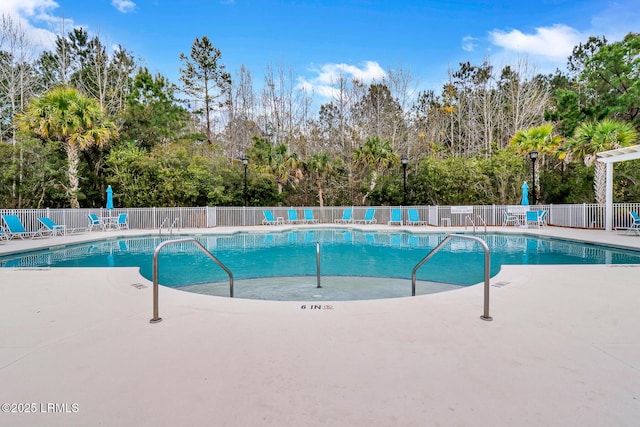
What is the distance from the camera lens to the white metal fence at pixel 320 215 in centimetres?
1368

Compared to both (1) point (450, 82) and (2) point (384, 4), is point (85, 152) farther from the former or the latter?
(1) point (450, 82)

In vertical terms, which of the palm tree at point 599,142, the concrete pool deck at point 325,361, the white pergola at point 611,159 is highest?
the palm tree at point 599,142

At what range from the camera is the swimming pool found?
239 inches

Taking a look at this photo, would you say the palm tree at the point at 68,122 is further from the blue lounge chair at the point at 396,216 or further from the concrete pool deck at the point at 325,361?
the blue lounge chair at the point at 396,216

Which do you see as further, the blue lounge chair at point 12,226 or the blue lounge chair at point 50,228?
the blue lounge chair at point 50,228

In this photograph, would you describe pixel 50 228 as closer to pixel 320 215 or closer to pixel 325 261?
pixel 325 261

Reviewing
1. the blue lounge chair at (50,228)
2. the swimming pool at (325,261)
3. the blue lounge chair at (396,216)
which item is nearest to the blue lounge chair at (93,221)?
the blue lounge chair at (50,228)

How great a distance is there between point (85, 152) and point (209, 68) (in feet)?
39.1

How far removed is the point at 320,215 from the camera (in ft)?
65.6

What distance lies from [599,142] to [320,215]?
1359 centimetres

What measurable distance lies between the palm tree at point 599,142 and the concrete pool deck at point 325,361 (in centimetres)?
1346

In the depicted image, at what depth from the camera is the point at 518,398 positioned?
1844mm

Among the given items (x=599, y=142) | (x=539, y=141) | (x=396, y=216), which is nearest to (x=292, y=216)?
(x=396, y=216)

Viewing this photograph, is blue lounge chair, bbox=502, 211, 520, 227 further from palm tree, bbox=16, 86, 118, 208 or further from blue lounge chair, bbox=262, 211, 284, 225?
palm tree, bbox=16, 86, 118, 208
